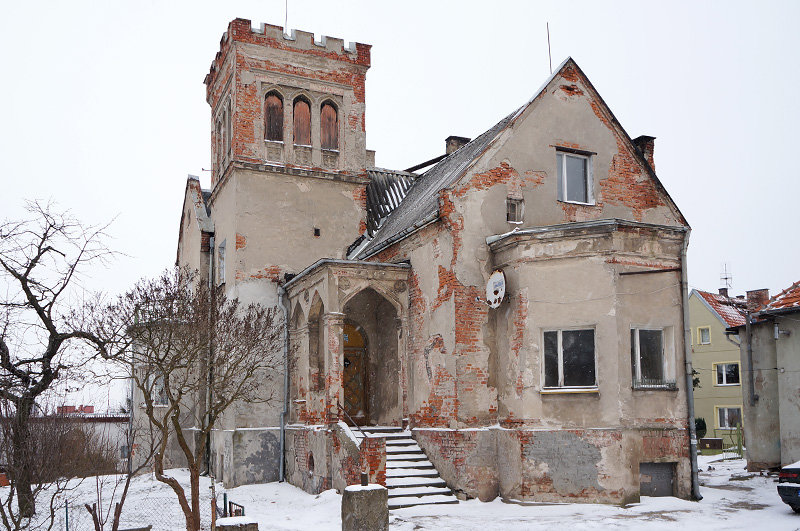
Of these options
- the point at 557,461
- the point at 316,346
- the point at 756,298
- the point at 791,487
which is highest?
the point at 756,298

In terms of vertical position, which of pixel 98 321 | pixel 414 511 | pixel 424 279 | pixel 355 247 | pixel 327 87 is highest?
pixel 327 87

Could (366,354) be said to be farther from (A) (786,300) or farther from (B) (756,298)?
(B) (756,298)

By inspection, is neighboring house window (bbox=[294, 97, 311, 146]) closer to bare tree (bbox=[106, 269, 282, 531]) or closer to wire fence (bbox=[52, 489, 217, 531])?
bare tree (bbox=[106, 269, 282, 531])

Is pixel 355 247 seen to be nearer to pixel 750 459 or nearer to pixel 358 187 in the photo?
pixel 358 187

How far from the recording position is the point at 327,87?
24219mm

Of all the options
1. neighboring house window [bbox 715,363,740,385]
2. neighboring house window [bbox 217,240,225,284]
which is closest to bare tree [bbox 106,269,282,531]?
neighboring house window [bbox 217,240,225,284]

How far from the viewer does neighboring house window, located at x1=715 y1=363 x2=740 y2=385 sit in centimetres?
4372

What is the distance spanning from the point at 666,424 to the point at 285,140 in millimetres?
13951

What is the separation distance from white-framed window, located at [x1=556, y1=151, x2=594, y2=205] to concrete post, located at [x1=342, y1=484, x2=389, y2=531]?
1009cm

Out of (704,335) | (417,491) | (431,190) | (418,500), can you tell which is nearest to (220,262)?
(431,190)

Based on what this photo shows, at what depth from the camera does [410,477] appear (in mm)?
16281

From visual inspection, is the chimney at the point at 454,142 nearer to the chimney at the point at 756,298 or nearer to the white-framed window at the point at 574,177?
the white-framed window at the point at 574,177

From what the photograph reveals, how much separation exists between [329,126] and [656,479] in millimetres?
14539

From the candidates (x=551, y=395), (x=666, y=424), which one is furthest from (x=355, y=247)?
(x=666, y=424)
